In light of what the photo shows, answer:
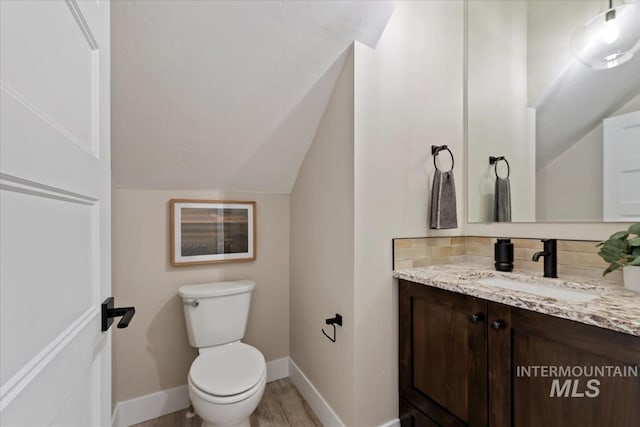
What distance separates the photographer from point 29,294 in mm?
429

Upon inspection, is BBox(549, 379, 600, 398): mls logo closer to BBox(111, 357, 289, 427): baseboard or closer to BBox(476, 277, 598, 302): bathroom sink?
BBox(476, 277, 598, 302): bathroom sink

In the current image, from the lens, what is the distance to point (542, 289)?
4.28 feet

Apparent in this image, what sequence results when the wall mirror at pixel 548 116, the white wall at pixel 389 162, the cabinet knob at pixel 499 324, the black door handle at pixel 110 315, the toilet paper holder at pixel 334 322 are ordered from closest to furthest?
the black door handle at pixel 110 315
the cabinet knob at pixel 499 324
the wall mirror at pixel 548 116
the white wall at pixel 389 162
the toilet paper holder at pixel 334 322

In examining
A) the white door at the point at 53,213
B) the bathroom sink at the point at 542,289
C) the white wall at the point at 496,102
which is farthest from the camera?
the white wall at the point at 496,102

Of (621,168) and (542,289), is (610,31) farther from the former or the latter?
(542,289)

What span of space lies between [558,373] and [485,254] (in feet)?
2.90

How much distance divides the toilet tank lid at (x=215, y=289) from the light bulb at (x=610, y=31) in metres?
2.29

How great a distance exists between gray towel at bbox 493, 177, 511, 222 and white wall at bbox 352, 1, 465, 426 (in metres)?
0.40

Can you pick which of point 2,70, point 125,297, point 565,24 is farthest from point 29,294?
point 565,24

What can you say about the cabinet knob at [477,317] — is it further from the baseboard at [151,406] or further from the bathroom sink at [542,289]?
the baseboard at [151,406]

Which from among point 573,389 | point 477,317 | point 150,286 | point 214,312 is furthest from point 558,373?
point 150,286

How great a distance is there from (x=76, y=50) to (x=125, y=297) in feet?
5.12

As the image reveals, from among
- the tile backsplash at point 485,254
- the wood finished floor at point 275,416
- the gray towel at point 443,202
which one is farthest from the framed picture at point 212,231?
the gray towel at point 443,202

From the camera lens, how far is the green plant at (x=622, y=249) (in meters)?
1.07
